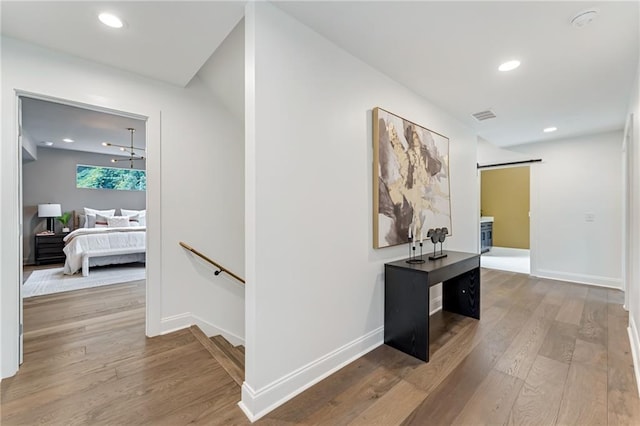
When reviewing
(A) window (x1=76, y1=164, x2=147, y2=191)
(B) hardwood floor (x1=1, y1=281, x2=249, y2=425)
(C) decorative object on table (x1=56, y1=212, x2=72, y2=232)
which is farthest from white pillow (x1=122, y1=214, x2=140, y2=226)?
(B) hardwood floor (x1=1, y1=281, x2=249, y2=425)

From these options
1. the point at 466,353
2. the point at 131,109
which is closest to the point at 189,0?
the point at 131,109

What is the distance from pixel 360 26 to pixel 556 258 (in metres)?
5.16

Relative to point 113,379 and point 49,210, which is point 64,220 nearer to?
point 49,210

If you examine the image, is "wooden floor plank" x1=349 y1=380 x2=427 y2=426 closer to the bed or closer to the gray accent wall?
the bed

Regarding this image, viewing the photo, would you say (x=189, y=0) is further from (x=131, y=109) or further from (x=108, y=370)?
(x=108, y=370)

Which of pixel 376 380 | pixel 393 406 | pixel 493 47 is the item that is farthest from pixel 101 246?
pixel 493 47

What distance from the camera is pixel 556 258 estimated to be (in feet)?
15.4

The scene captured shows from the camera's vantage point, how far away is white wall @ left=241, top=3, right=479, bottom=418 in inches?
65.1

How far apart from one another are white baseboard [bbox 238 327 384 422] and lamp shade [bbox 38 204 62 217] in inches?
276

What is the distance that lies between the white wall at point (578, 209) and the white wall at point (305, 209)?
3.98m

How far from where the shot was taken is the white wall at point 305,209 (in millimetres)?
1654

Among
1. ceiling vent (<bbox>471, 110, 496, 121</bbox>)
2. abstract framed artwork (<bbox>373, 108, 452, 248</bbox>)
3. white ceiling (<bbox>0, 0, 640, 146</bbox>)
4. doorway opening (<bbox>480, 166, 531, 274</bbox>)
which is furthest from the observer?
doorway opening (<bbox>480, 166, 531, 274</bbox>)

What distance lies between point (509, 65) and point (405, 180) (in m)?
1.28

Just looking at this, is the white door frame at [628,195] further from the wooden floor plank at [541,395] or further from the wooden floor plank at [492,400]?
the wooden floor plank at [492,400]
